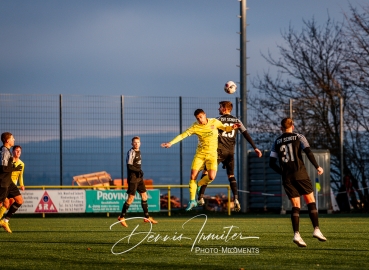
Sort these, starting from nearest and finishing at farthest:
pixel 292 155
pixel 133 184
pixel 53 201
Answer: pixel 292 155 → pixel 133 184 → pixel 53 201

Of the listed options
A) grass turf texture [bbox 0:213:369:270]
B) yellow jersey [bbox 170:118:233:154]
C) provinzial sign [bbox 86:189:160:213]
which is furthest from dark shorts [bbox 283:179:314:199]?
provinzial sign [bbox 86:189:160:213]

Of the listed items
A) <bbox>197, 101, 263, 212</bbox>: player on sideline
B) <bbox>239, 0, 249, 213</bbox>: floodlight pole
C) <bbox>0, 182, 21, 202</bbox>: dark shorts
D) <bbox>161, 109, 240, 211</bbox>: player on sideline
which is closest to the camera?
A: <bbox>161, 109, 240, 211</bbox>: player on sideline

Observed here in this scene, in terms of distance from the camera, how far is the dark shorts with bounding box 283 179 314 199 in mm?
11500

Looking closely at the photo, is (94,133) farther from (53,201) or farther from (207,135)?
(207,135)

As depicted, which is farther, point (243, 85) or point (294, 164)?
point (243, 85)

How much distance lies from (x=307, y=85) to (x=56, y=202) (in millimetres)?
14021

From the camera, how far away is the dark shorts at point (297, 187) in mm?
11500

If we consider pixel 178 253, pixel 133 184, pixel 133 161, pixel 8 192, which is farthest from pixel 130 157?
pixel 178 253

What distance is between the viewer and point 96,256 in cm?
1030

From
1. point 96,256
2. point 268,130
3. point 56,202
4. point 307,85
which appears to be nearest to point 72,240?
point 96,256

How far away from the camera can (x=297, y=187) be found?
11.6m

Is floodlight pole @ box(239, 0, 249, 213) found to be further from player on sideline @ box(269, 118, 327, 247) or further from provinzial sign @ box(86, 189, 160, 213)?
player on sideline @ box(269, 118, 327, 247)

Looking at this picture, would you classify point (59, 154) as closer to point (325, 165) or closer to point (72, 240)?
point (325, 165)

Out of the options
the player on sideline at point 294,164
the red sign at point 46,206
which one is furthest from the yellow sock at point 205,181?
the red sign at point 46,206
